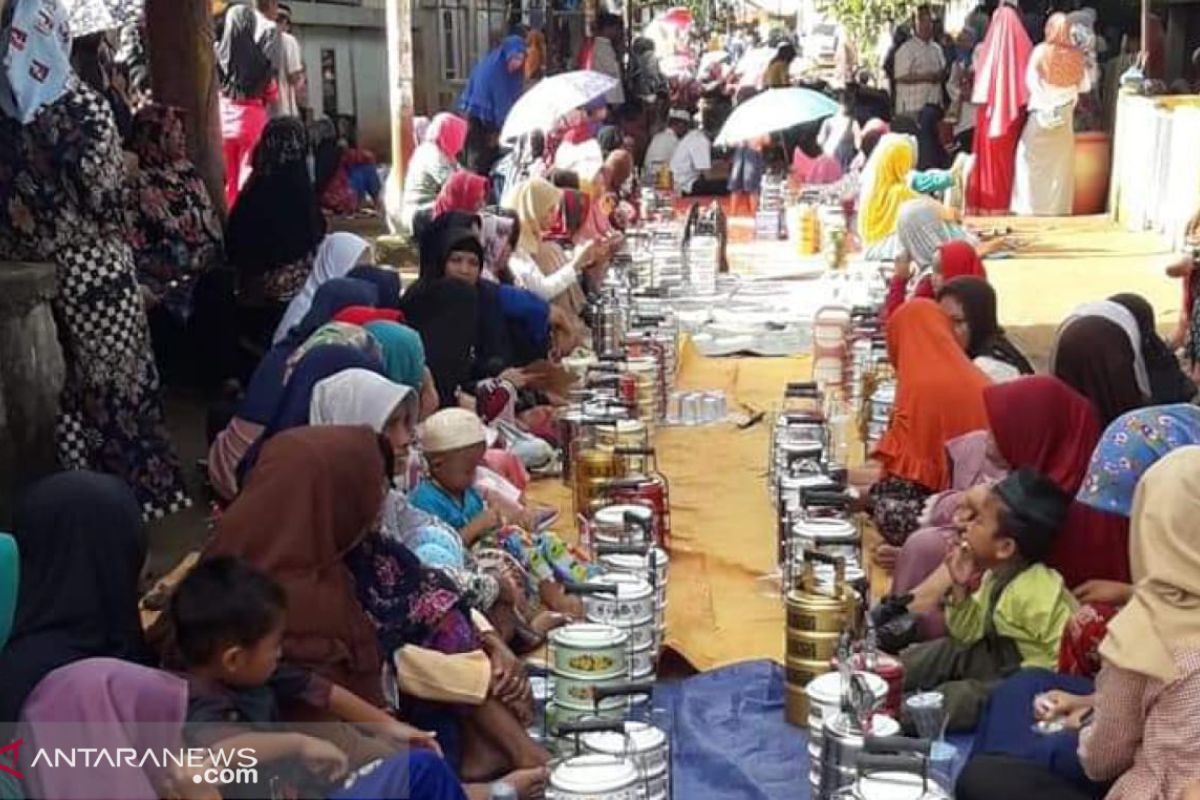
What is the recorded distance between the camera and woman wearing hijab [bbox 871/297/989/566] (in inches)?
191

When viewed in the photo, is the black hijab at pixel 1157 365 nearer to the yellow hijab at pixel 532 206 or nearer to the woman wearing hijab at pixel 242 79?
the yellow hijab at pixel 532 206

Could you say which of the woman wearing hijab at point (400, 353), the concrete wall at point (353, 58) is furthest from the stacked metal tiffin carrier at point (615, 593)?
the concrete wall at point (353, 58)

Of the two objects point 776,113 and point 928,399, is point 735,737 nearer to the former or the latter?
point 928,399

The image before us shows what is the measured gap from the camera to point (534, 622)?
404cm

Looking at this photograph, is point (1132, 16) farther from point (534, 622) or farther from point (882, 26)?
point (534, 622)

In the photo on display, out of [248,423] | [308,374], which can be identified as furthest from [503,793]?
[248,423]

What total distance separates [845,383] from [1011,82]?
7.06m

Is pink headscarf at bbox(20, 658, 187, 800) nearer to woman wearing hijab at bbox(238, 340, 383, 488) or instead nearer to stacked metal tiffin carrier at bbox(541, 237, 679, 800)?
stacked metal tiffin carrier at bbox(541, 237, 679, 800)

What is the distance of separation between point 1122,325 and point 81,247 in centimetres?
319

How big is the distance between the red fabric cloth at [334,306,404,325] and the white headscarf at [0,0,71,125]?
1.07 m

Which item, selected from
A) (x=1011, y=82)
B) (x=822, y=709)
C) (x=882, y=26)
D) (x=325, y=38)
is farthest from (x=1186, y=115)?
(x=882, y=26)

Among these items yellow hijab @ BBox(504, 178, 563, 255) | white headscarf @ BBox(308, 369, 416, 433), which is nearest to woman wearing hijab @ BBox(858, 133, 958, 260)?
yellow hijab @ BBox(504, 178, 563, 255)

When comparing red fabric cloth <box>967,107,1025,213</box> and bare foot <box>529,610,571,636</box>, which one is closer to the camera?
bare foot <box>529,610,571,636</box>

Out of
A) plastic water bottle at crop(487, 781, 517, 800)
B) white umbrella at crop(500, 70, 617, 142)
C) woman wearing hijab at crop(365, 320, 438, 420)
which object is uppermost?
white umbrella at crop(500, 70, 617, 142)
